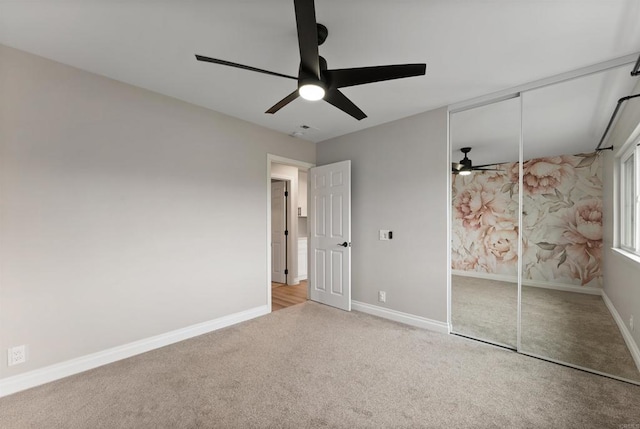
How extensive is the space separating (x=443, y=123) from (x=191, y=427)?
3.52 m

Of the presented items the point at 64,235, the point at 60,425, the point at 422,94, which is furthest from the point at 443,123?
the point at 60,425

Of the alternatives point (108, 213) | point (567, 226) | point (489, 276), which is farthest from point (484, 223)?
point (108, 213)

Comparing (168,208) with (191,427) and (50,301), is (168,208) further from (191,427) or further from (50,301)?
(191,427)

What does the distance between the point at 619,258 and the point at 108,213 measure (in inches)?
198

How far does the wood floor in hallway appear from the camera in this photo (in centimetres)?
409

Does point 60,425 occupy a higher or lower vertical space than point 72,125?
lower

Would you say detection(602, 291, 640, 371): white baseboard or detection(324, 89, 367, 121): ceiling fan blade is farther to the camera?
detection(602, 291, 640, 371): white baseboard

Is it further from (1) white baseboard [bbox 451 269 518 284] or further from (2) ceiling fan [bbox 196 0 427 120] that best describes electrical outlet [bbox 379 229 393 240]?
(2) ceiling fan [bbox 196 0 427 120]

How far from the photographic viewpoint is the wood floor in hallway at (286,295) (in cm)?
409

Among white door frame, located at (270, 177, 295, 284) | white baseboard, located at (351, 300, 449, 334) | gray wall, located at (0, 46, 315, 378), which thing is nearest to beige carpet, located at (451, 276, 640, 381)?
white baseboard, located at (351, 300, 449, 334)

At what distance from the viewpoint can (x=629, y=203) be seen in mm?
2652

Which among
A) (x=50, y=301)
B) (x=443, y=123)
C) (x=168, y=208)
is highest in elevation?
(x=443, y=123)

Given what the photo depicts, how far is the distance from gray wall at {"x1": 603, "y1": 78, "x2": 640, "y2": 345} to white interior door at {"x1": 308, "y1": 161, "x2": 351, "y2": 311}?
271 cm

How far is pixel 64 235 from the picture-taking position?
86.1 inches
